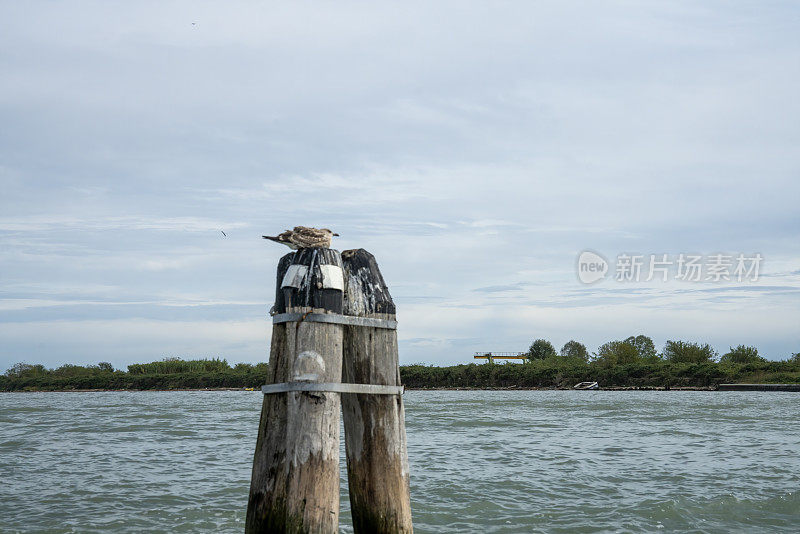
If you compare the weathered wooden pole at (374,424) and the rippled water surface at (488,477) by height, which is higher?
the weathered wooden pole at (374,424)

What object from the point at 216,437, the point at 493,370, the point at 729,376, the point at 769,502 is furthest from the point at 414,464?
the point at 493,370

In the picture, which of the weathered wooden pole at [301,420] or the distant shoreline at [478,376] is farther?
the distant shoreline at [478,376]

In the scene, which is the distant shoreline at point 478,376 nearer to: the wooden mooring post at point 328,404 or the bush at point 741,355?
the bush at point 741,355

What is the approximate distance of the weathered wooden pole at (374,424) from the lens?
4.52m

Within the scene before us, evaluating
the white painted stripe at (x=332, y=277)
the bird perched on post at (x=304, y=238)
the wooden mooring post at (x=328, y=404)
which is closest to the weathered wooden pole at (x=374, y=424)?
the wooden mooring post at (x=328, y=404)

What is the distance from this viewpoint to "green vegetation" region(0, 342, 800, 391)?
147 feet

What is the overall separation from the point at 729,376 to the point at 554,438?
3402 centimetres

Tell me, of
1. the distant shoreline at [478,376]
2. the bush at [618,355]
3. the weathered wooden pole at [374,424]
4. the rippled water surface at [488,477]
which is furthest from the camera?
the bush at [618,355]

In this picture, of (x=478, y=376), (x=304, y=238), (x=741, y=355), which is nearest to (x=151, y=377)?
(x=478, y=376)

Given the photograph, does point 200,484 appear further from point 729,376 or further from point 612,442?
point 729,376

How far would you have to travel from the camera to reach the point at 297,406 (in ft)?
13.7

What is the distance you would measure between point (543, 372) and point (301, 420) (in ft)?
169

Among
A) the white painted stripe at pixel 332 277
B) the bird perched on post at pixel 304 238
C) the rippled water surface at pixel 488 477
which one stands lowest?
the rippled water surface at pixel 488 477

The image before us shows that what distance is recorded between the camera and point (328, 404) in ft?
13.9
